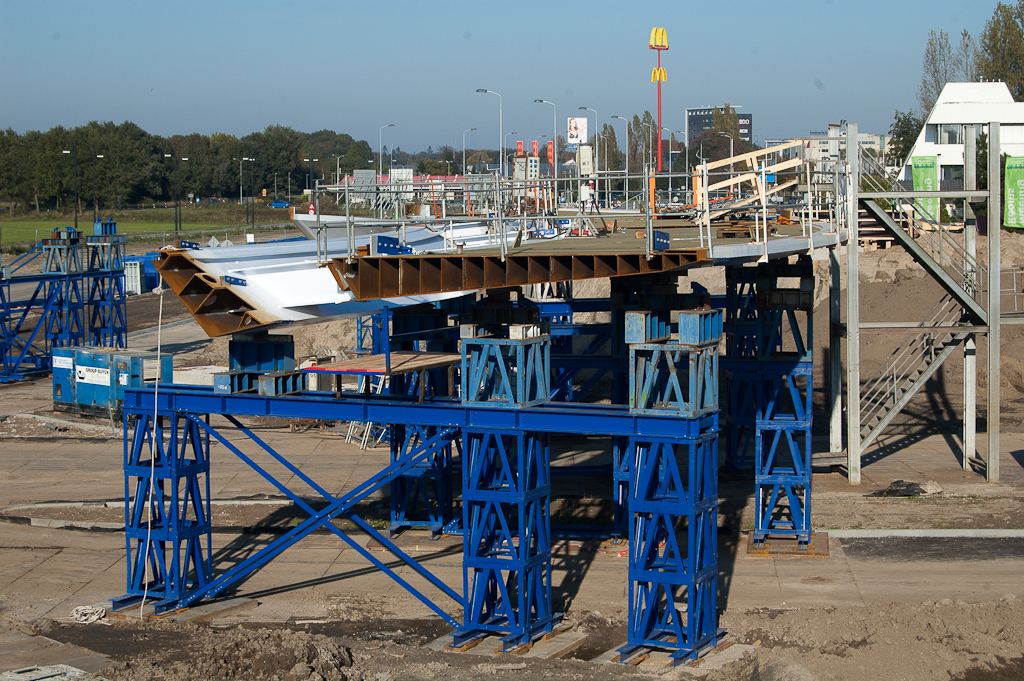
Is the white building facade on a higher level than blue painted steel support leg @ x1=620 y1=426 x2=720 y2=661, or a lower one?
higher

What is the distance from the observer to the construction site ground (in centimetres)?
1398

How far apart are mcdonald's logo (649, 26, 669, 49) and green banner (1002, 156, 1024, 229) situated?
25.3m

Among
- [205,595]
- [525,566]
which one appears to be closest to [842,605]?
[525,566]

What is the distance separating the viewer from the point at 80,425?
106ft

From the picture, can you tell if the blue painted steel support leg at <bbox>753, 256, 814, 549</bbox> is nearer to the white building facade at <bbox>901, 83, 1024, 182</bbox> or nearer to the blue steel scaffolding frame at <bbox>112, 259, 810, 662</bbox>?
the blue steel scaffolding frame at <bbox>112, 259, 810, 662</bbox>

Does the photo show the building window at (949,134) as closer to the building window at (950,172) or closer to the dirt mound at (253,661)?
the building window at (950,172)

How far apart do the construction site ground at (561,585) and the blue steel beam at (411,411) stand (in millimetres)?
3273

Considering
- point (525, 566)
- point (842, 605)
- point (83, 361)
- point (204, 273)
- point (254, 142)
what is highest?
point (254, 142)

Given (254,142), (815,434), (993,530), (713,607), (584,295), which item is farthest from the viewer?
(254,142)

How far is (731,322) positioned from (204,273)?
40.2 ft

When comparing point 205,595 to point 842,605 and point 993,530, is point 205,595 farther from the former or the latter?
point 993,530

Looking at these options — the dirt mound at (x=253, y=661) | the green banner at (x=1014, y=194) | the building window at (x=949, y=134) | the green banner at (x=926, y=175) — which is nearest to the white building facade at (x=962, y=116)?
the building window at (x=949, y=134)

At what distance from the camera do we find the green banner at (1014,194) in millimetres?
44812

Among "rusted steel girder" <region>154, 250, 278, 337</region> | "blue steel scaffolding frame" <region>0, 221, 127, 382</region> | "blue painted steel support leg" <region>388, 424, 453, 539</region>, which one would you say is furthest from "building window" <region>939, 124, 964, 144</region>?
"rusted steel girder" <region>154, 250, 278, 337</region>
